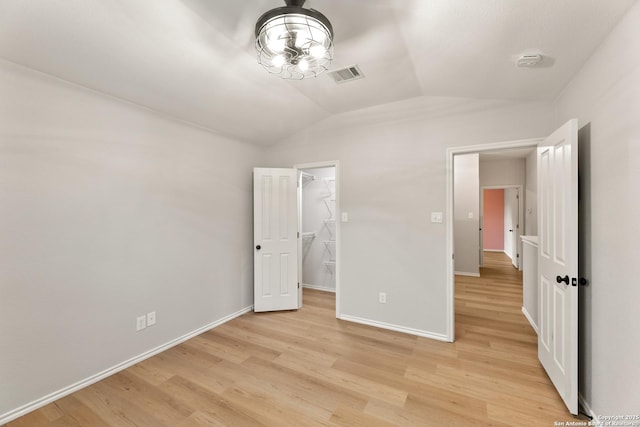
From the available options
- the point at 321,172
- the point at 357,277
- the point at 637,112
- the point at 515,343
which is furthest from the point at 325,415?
the point at 321,172

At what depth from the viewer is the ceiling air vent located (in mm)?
2379

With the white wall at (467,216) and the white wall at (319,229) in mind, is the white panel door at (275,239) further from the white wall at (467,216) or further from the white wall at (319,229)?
the white wall at (467,216)

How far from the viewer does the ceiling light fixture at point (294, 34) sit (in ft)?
4.70

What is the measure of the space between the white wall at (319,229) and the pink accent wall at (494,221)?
22.4 ft

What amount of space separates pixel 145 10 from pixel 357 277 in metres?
3.12

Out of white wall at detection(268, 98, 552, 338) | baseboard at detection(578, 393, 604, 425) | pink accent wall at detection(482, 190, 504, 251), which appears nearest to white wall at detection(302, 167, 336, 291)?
white wall at detection(268, 98, 552, 338)

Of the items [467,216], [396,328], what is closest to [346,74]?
[396,328]

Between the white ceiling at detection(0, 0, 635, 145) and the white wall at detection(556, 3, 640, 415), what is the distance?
22 cm

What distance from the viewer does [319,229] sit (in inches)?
198

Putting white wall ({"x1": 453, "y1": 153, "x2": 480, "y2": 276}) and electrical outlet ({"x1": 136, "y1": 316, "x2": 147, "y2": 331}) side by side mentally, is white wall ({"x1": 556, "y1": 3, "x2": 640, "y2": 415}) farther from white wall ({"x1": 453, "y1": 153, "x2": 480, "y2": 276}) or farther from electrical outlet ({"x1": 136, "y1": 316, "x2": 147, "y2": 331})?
white wall ({"x1": 453, "y1": 153, "x2": 480, "y2": 276})

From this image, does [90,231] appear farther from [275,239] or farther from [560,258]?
[560,258]

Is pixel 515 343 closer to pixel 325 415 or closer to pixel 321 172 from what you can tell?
pixel 325 415

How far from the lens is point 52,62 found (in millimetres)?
1874

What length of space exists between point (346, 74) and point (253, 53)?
0.85 metres
